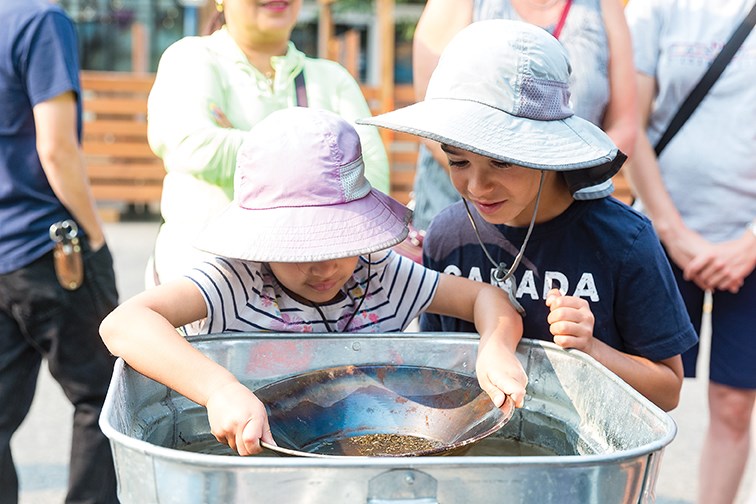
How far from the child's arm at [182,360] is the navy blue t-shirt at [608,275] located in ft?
2.01

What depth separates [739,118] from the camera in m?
2.69

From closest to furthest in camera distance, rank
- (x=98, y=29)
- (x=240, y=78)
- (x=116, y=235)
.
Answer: (x=240, y=78), (x=116, y=235), (x=98, y=29)

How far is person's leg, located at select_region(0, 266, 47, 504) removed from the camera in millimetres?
2830

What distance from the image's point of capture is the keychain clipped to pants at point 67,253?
9.21 ft

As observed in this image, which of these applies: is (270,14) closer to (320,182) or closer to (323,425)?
(320,182)

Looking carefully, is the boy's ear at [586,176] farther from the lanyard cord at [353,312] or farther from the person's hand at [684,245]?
the person's hand at [684,245]

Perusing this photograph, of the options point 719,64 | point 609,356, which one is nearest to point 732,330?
point 719,64

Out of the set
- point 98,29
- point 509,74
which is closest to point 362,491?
point 509,74

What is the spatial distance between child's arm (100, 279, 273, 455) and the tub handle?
10.1 inches

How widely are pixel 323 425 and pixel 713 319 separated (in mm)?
1559

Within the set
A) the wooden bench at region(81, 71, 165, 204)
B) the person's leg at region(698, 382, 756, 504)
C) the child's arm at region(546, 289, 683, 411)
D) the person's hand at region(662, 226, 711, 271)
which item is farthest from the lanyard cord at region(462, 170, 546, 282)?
the wooden bench at region(81, 71, 165, 204)

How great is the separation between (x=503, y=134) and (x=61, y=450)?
2.86 metres

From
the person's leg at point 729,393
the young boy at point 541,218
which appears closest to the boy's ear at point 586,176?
the young boy at point 541,218

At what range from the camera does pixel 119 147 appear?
10102 mm
